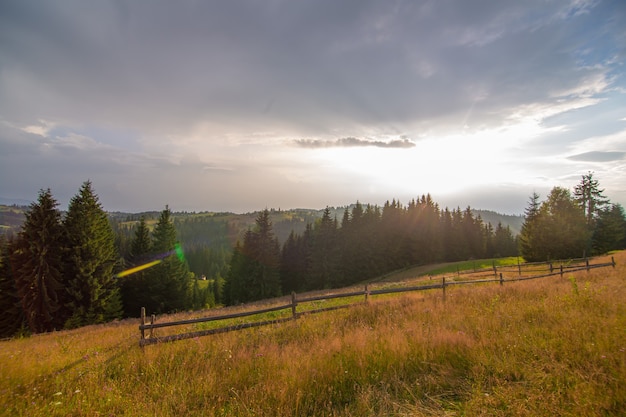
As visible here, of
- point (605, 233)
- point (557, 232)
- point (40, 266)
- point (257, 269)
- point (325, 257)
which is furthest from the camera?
point (325, 257)

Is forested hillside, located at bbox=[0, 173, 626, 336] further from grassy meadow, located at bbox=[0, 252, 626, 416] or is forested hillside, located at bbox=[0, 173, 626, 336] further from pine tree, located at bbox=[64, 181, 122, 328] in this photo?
grassy meadow, located at bbox=[0, 252, 626, 416]

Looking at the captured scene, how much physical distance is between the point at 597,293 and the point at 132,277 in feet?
144

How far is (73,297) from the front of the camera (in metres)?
27.0

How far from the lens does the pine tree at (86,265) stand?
26703 millimetres

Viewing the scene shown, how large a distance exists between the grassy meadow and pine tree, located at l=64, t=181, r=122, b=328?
23358 mm

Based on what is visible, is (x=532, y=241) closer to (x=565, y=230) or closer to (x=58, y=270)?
(x=565, y=230)

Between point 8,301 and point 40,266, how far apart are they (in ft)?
24.2

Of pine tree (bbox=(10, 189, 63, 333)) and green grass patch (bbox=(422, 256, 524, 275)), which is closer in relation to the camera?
pine tree (bbox=(10, 189, 63, 333))

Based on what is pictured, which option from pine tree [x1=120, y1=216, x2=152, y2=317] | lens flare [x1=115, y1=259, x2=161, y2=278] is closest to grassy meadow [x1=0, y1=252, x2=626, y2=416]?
lens flare [x1=115, y1=259, x2=161, y2=278]

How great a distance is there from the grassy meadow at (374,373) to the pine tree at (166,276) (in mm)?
31601

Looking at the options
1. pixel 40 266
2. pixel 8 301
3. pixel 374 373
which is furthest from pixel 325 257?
pixel 374 373

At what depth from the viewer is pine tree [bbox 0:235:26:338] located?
26438mm

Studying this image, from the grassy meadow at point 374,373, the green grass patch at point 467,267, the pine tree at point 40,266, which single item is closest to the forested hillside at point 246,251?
the pine tree at point 40,266

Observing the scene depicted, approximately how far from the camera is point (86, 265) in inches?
1067
